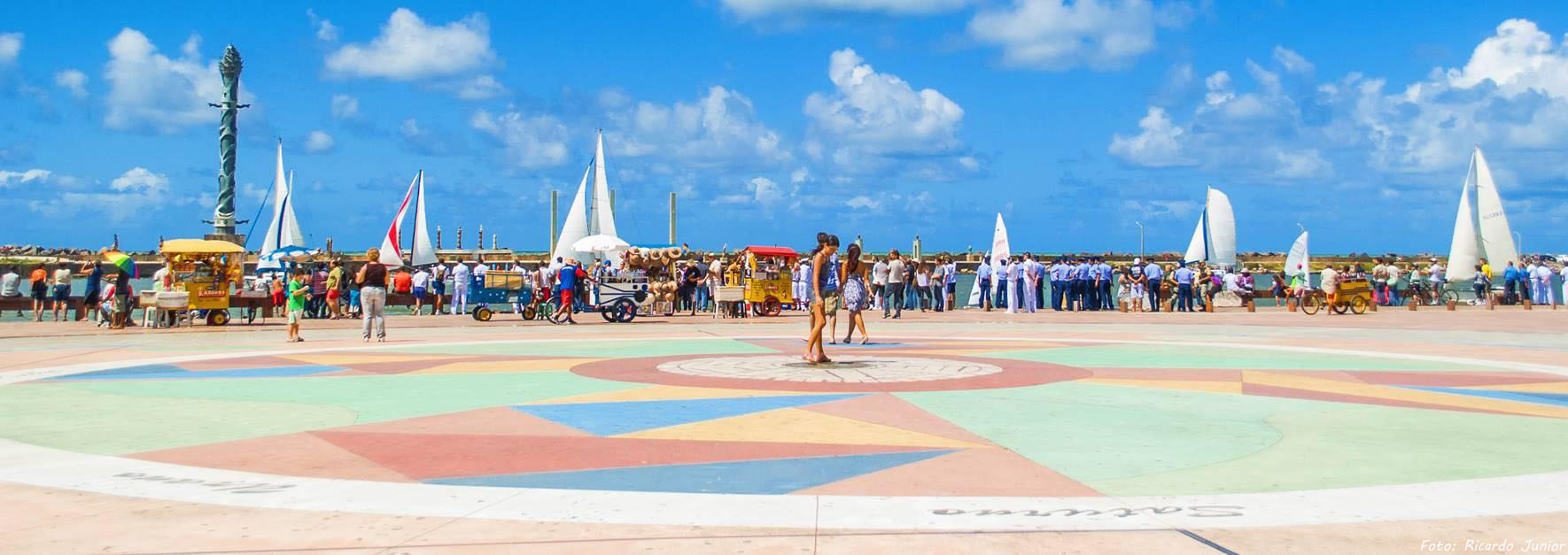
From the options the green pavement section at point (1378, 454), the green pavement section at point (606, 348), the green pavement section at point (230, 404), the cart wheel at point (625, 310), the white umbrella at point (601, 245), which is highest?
the white umbrella at point (601, 245)

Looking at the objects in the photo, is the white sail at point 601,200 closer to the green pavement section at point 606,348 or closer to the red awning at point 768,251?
the red awning at point 768,251

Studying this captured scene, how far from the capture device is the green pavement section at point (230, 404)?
25.6 ft

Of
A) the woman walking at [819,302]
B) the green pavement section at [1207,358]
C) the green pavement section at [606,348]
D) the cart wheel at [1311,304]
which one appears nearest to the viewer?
the woman walking at [819,302]

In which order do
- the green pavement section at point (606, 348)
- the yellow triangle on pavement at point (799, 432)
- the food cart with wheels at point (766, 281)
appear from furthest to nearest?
the food cart with wheels at point (766, 281) → the green pavement section at point (606, 348) → the yellow triangle on pavement at point (799, 432)

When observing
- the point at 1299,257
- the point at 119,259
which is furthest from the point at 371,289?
the point at 1299,257

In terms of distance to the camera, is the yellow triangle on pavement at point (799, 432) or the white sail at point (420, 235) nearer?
the yellow triangle on pavement at point (799, 432)

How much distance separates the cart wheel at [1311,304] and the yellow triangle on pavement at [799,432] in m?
23.0

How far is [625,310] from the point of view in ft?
79.7

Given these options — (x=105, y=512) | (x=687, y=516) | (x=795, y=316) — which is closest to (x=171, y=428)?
(x=105, y=512)

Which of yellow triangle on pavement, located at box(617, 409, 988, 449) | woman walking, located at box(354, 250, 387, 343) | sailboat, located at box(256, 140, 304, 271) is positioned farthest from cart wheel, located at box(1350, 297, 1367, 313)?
sailboat, located at box(256, 140, 304, 271)

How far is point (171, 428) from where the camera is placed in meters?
8.05

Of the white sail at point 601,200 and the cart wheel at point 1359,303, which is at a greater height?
the white sail at point 601,200

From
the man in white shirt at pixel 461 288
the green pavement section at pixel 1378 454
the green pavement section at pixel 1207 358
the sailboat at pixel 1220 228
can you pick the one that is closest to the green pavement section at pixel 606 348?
the green pavement section at pixel 1207 358

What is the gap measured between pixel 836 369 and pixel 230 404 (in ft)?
19.5
